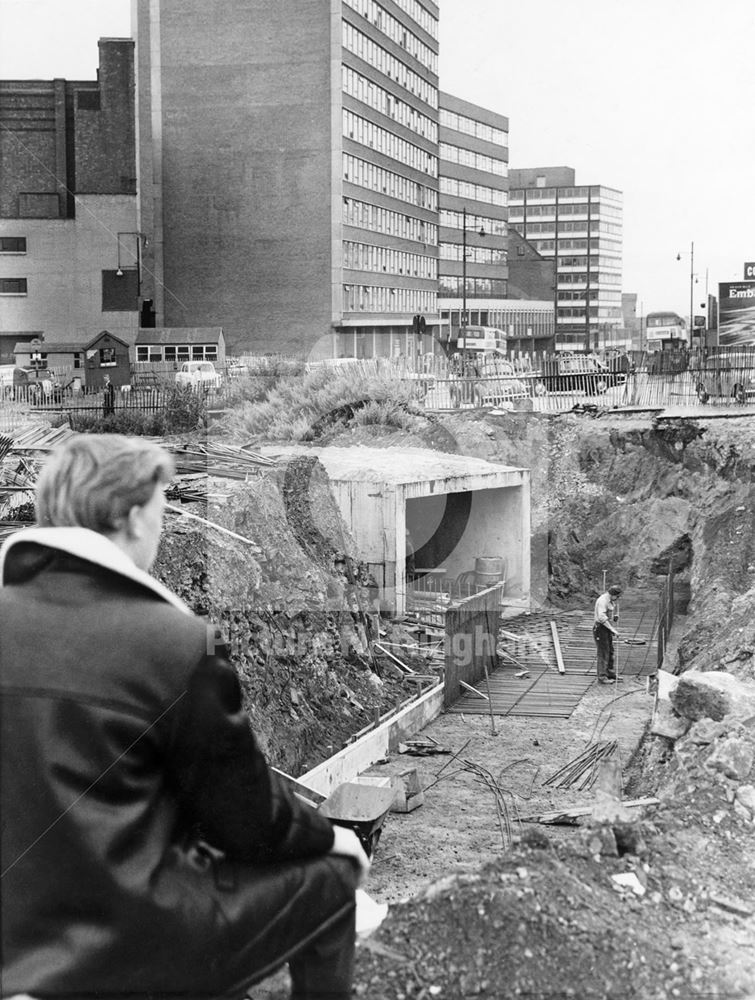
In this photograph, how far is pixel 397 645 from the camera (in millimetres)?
18359

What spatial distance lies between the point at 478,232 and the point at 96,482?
6510cm

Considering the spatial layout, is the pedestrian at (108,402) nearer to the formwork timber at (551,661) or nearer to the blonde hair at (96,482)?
the formwork timber at (551,661)

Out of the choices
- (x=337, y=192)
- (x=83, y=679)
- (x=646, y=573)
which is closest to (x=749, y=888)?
(x=83, y=679)

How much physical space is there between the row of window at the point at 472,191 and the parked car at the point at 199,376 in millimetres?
28197

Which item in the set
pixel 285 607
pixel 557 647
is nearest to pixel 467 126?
pixel 557 647

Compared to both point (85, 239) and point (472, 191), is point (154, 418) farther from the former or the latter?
point (472, 191)

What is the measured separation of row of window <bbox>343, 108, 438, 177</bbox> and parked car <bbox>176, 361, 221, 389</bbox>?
17.9 meters

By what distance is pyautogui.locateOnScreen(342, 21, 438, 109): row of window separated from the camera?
49438 mm

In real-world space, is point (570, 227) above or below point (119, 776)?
above

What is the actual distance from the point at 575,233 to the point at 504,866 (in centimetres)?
6380

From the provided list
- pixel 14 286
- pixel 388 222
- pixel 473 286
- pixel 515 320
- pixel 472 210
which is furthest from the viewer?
pixel 515 320

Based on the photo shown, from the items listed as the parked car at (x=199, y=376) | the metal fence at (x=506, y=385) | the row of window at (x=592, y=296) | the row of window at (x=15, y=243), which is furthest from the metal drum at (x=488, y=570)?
the row of window at (x=592, y=296)

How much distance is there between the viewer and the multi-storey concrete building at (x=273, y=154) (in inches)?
1956

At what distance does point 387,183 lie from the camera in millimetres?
57719
